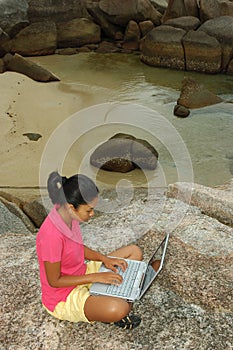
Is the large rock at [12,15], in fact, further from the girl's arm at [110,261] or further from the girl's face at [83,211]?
the girl's face at [83,211]

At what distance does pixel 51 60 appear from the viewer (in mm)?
15844

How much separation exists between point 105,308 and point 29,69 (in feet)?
37.7

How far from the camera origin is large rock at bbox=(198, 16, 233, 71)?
49.8 ft

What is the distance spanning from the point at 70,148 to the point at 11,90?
11.3 ft

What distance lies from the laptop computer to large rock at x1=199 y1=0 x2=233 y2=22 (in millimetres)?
15243

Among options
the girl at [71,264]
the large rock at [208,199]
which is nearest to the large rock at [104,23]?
the large rock at [208,199]

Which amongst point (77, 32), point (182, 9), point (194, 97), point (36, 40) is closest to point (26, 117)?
point (194, 97)

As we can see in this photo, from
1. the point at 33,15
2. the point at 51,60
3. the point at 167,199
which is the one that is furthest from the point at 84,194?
the point at 33,15

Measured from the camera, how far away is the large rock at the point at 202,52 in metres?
15.1

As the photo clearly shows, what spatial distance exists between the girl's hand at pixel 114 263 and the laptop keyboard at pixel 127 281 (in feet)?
0.09

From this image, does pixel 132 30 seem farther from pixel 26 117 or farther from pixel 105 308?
pixel 105 308

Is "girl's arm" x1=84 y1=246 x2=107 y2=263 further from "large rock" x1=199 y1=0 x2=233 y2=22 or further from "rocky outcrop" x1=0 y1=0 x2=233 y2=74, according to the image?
"large rock" x1=199 y1=0 x2=233 y2=22

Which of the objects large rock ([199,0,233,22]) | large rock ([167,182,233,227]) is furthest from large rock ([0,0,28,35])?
large rock ([167,182,233,227])

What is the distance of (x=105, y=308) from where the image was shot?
2654 millimetres
